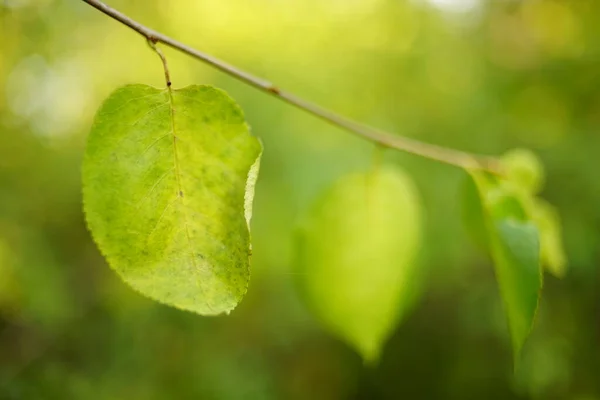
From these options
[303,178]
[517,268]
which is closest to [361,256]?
[517,268]

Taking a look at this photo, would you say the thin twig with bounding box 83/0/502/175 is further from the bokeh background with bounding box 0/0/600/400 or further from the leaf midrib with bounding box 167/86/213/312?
the bokeh background with bounding box 0/0/600/400

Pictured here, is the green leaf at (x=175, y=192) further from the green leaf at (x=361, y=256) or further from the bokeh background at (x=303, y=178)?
the bokeh background at (x=303, y=178)

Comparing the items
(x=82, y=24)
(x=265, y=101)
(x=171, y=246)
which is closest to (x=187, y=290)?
(x=171, y=246)

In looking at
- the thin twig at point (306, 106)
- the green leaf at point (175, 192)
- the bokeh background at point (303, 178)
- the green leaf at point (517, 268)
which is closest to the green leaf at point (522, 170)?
the thin twig at point (306, 106)

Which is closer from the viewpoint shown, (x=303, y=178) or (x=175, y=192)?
(x=175, y=192)

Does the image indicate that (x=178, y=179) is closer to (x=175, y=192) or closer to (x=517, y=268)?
(x=175, y=192)

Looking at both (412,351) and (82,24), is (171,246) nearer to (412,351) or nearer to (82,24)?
(82,24)
